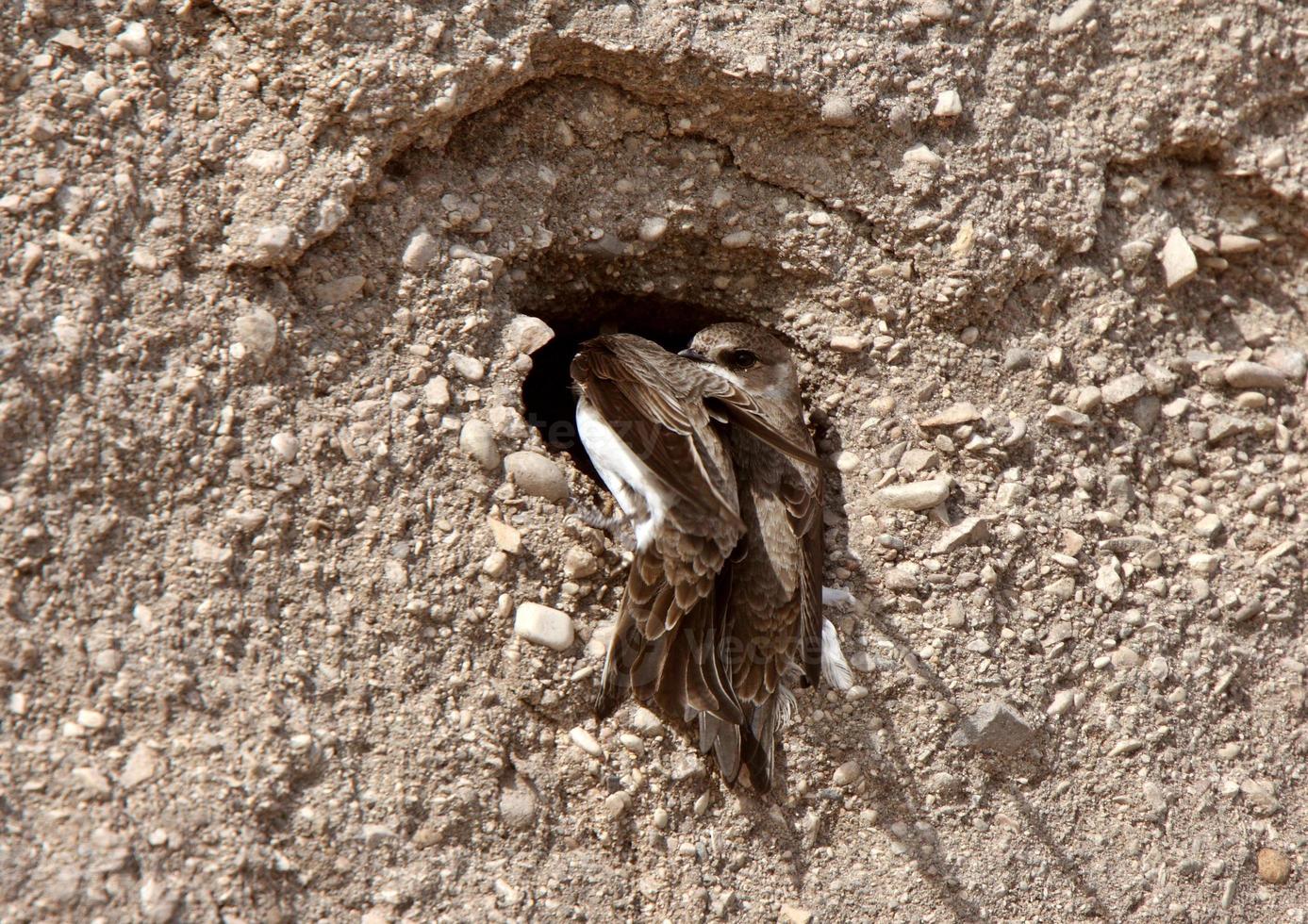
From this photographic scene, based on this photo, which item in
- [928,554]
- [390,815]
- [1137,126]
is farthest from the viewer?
[1137,126]

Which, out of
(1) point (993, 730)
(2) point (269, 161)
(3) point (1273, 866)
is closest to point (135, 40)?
(2) point (269, 161)

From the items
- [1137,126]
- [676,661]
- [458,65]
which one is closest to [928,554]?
[676,661]

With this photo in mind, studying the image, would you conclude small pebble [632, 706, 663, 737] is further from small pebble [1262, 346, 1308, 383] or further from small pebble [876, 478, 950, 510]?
small pebble [1262, 346, 1308, 383]

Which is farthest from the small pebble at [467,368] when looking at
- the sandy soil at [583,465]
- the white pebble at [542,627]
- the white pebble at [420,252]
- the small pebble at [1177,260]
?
the small pebble at [1177,260]

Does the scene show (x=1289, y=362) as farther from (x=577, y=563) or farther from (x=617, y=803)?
(x=617, y=803)

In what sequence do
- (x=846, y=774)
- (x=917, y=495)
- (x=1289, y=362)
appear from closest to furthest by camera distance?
1. (x=846, y=774)
2. (x=917, y=495)
3. (x=1289, y=362)

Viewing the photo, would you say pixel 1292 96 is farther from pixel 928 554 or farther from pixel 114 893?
pixel 114 893
